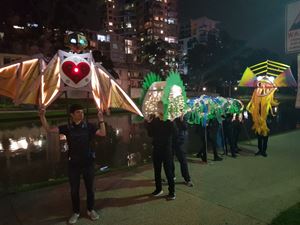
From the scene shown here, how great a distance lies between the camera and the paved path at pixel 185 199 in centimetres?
501

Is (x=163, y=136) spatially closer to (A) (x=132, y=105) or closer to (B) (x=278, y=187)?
(A) (x=132, y=105)

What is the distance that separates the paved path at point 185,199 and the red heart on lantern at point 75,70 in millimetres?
2384

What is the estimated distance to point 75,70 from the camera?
514 centimetres

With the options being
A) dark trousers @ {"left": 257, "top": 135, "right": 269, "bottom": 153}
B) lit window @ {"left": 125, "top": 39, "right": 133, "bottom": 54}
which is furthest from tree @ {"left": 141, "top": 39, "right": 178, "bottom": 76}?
dark trousers @ {"left": 257, "top": 135, "right": 269, "bottom": 153}

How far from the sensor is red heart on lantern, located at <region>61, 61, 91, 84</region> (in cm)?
513

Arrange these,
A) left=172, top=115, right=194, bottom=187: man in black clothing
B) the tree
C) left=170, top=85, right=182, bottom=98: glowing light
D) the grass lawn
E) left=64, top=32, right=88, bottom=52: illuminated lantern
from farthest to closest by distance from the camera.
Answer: the tree < left=172, top=115, right=194, bottom=187: man in black clothing < left=170, top=85, right=182, bottom=98: glowing light < left=64, top=32, right=88, bottom=52: illuminated lantern < the grass lawn

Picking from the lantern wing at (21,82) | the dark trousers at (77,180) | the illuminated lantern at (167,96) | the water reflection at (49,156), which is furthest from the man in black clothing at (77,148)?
the water reflection at (49,156)

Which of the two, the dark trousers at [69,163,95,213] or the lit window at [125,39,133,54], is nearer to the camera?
the dark trousers at [69,163,95,213]

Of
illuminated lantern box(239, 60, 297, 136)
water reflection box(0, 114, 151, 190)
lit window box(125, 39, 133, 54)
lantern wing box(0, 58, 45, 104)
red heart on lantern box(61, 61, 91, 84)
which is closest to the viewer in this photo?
lantern wing box(0, 58, 45, 104)

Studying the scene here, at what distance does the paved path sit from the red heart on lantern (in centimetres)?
238

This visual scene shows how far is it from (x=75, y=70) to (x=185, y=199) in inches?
125

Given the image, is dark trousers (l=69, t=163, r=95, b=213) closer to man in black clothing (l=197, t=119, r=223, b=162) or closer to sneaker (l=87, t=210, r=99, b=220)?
sneaker (l=87, t=210, r=99, b=220)

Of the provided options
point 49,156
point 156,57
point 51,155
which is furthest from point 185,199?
point 156,57

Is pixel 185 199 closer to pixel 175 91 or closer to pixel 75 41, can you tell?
pixel 175 91
